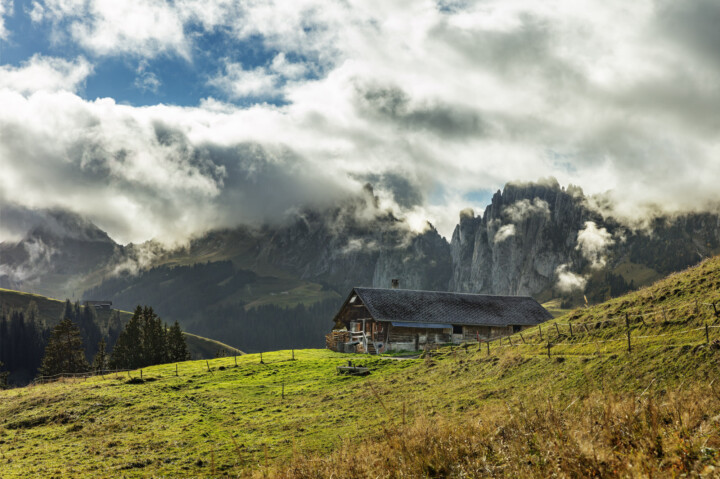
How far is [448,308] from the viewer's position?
6738 centimetres

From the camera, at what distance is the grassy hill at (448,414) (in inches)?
346

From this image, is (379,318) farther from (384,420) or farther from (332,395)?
(384,420)

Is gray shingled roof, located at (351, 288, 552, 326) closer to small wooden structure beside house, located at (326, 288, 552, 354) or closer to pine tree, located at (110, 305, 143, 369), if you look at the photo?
small wooden structure beside house, located at (326, 288, 552, 354)

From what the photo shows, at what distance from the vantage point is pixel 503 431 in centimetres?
1088

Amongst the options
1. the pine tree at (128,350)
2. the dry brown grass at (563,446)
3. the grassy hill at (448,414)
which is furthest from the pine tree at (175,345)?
the dry brown grass at (563,446)

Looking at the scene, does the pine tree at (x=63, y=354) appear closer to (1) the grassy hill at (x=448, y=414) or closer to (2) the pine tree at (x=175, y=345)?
(2) the pine tree at (x=175, y=345)

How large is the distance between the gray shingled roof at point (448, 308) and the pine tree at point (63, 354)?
4672cm

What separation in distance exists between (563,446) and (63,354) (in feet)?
285

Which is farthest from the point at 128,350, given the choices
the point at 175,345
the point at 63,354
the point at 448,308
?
the point at 448,308

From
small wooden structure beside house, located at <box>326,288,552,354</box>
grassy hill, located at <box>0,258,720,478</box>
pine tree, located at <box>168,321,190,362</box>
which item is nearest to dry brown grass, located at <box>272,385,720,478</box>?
grassy hill, located at <box>0,258,720,478</box>

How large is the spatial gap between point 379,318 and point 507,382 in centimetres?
3862

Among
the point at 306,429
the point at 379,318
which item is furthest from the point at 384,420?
the point at 379,318

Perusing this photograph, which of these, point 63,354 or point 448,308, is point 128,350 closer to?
point 63,354

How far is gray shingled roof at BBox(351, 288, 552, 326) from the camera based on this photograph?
208ft
